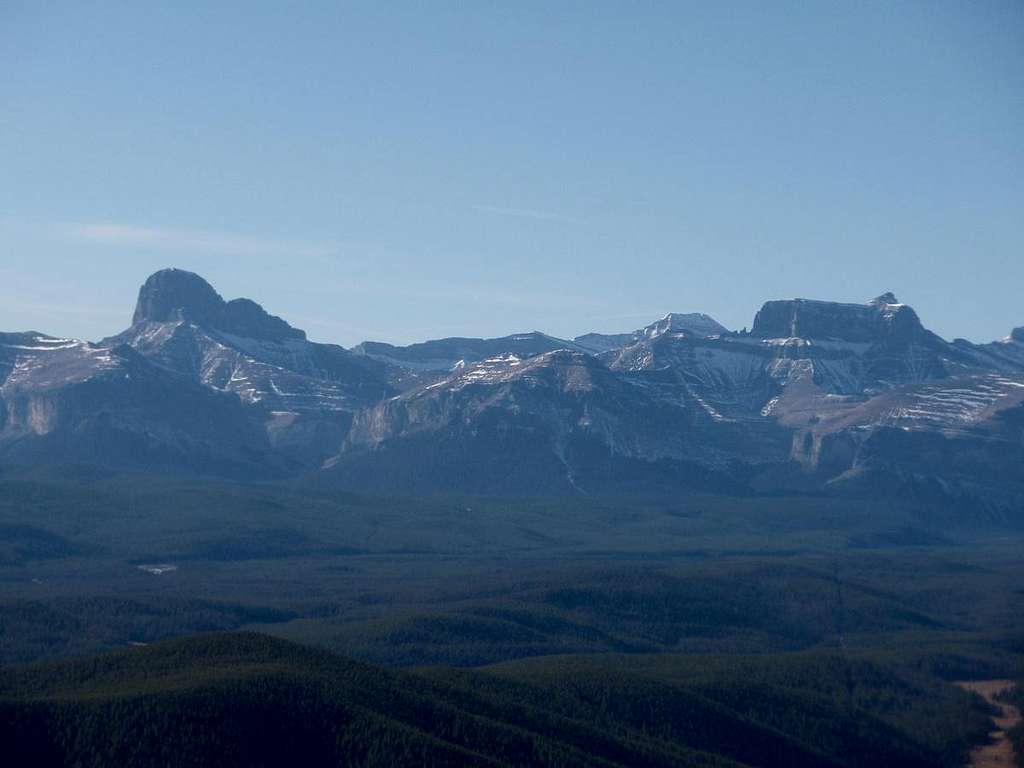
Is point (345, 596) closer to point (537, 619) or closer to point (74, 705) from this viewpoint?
point (537, 619)

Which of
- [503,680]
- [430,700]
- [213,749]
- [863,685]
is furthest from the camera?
[863,685]

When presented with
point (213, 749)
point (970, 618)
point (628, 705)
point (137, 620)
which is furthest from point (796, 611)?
point (213, 749)

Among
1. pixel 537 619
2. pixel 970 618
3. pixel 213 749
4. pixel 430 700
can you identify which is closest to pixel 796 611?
pixel 970 618

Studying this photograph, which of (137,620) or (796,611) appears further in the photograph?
(796,611)

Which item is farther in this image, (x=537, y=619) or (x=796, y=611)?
(x=796, y=611)

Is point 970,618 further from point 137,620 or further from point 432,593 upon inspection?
point 137,620

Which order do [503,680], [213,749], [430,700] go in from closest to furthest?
[213,749] → [430,700] → [503,680]
